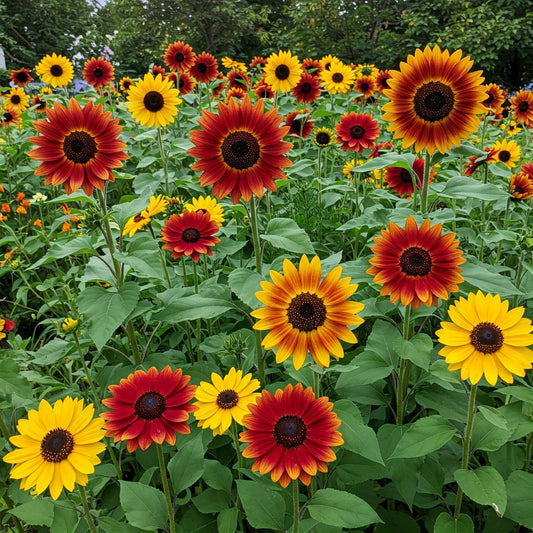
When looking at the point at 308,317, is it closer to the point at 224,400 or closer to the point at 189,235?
the point at 224,400

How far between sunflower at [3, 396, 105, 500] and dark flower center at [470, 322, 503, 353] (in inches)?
36.7

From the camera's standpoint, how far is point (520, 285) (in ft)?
6.66

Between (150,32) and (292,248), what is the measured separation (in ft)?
59.6

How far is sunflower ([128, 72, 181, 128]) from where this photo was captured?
9.52ft

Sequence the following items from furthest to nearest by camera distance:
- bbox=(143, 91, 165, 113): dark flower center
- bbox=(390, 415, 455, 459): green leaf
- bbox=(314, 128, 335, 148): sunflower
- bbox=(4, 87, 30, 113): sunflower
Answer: bbox=(4, 87, 30, 113): sunflower, bbox=(314, 128, 335, 148): sunflower, bbox=(143, 91, 165, 113): dark flower center, bbox=(390, 415, 455, 459): green leaf

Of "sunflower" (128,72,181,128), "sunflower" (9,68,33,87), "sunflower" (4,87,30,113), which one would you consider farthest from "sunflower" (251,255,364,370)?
"sunflower" (9,68,33,87)

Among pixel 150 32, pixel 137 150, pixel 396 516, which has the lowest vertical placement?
pixel 396 516

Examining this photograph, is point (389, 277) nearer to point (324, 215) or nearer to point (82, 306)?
point (82, 306)

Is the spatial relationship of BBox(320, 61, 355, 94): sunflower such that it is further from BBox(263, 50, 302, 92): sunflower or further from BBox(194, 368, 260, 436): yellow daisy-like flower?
BBox(194, 368, 260, 436): yellow daisy-like flower

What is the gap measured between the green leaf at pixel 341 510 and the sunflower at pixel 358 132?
2.37 m

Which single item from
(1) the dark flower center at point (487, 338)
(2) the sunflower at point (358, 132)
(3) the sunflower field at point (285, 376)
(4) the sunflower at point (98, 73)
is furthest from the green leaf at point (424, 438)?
(4) the sunflower at point (98, 73)

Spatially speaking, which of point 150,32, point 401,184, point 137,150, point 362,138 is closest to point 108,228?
point 401,184

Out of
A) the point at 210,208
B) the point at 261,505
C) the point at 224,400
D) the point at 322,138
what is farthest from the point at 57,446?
the point at 322,138

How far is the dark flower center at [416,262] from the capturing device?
1.32 metres
